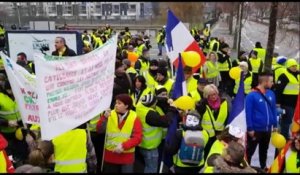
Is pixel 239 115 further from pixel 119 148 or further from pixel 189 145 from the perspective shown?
pixel 119 148

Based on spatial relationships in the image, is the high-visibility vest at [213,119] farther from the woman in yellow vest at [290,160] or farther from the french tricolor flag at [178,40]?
the woman in yellow vest at [290,160]

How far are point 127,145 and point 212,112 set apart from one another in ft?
4.01

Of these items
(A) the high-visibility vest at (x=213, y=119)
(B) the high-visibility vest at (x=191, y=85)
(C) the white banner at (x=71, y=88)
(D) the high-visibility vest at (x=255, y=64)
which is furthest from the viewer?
(D) the high-visibility vest at (x=255, y=64)

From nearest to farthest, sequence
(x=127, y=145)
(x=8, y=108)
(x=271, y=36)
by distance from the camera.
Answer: (x=127, y=145) → (x=8, y=108) → (x=271, y=36)

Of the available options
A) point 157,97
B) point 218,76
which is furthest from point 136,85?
point 218,76

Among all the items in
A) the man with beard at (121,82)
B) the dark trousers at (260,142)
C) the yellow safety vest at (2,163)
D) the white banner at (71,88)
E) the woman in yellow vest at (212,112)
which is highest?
the white banner at (71,88)

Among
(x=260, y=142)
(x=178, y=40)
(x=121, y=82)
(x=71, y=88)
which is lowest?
(x=260, y=142)

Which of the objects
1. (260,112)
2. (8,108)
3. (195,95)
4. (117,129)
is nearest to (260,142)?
(260,112)

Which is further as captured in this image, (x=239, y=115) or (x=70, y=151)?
(x=239, y=115)

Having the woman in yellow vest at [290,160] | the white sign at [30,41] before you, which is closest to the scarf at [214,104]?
the woman in yellow vest at [290,160]

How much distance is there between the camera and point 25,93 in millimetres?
5219

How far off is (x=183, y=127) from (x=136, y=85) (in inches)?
74.8

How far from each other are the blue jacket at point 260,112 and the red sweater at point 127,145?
1837mm

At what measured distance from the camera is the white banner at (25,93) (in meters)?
5.18
